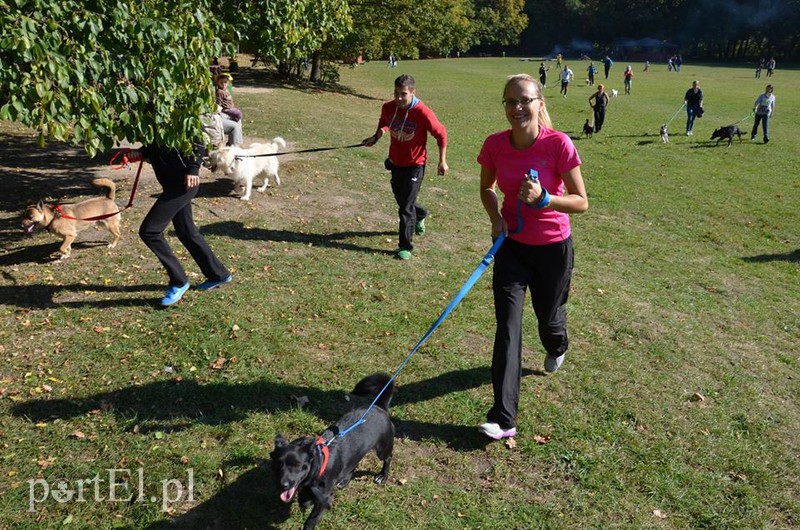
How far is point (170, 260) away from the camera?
567cm

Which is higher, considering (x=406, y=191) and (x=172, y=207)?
(x=406, y=191)

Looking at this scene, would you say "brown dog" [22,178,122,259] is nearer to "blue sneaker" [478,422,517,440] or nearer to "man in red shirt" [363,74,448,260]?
"man in red shirt" [363,74,448,260]

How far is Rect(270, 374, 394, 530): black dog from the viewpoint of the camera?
9.67ft

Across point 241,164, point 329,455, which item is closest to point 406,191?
point 241,164

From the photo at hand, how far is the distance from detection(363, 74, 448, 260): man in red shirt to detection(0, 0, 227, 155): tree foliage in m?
2.18

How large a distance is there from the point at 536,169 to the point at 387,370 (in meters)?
2.26

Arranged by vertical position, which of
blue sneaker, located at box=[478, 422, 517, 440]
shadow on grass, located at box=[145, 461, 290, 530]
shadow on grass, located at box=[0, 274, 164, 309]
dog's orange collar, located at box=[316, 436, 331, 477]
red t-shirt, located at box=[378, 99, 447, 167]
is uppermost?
red t-shirt, located at box=[378, 99, 447, 167]

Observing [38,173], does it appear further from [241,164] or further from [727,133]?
[727,133]

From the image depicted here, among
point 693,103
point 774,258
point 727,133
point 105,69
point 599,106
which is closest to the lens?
point 105,69

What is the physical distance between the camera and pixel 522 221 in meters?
3.93

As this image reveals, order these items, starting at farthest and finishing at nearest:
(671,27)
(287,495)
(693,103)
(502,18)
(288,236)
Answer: (671,27) < (502,18) < (693,103) < (288,236) < (287,495)

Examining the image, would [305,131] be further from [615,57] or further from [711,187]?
[615,57]

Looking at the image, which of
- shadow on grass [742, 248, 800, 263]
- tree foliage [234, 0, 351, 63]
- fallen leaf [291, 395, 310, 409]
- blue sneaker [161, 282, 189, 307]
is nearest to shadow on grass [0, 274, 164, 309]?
blue sneaker [161, 282, 189, 307]

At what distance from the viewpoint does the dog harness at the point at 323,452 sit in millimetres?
3107
